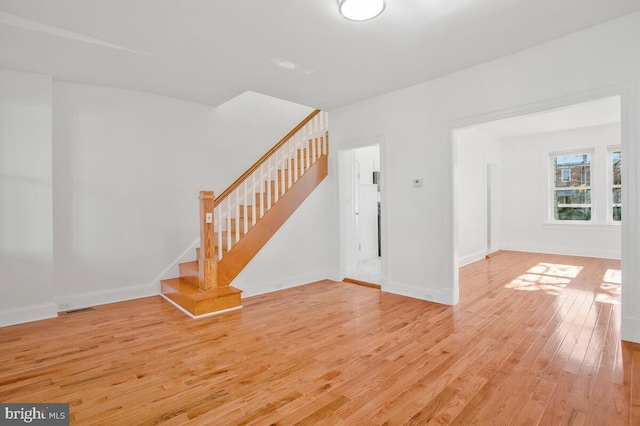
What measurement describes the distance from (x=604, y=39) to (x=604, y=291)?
10.9 feet

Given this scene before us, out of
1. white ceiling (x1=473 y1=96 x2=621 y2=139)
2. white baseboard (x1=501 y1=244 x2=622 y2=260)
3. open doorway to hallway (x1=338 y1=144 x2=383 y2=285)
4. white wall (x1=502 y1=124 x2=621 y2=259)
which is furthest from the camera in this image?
Answer: white wall (x1=502 y1=124 x2=621 y2=259)

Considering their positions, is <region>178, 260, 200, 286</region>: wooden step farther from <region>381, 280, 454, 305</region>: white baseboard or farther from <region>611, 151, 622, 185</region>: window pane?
<region>611, 151, 622, 185</region>: window pane

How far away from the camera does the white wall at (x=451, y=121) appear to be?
2746 mm

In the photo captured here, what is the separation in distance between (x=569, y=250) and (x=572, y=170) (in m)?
1.87

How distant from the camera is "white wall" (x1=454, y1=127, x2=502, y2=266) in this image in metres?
6.30

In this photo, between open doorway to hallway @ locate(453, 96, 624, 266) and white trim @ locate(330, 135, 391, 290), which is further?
open doorway to hallway @ locate(453, 96, 624, 266)

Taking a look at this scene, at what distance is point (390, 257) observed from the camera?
14.8 ft

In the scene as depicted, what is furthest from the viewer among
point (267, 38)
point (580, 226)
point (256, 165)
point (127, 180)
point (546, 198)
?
point (546, 198)

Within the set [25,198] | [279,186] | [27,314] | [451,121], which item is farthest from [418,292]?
[25,198]

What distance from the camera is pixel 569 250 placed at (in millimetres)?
7277

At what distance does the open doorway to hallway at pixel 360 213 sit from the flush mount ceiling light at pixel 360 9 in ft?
7.64

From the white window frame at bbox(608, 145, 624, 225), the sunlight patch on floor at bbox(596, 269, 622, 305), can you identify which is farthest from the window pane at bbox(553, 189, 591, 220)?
the sunlight patch on floor at bbox(596, 269, 622, 305)

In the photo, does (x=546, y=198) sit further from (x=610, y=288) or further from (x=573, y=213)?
(x=610, y=288)

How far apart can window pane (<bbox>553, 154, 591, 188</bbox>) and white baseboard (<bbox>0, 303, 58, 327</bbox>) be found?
987cm
